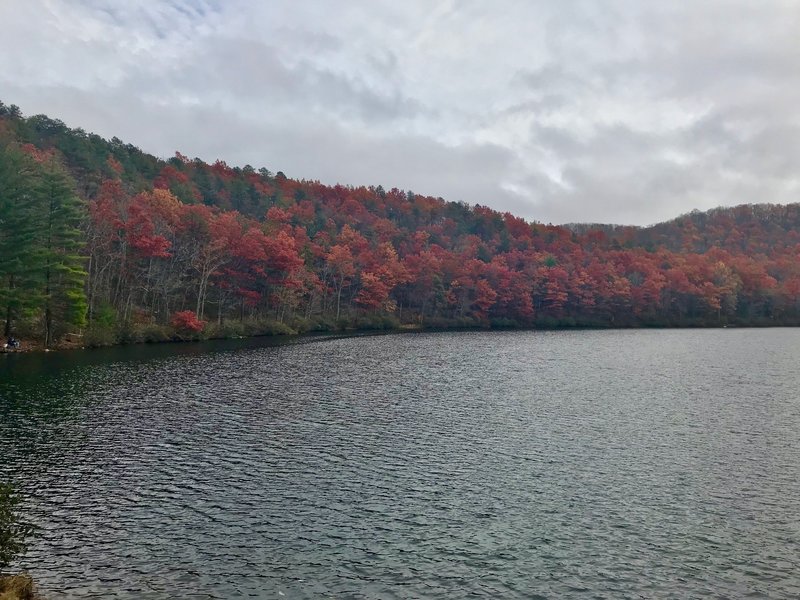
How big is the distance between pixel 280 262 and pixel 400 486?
68.0 m

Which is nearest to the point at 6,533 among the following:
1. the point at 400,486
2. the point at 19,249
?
the point at 400,486

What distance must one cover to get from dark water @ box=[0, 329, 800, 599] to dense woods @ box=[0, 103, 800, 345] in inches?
713

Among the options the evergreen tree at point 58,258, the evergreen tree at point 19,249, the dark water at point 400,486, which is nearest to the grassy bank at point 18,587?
the dark water at point 400,486

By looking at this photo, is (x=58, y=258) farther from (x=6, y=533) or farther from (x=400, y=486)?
(x=6, y=533)

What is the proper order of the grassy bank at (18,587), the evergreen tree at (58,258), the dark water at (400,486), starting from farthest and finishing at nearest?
1. the evergreen tree at (58,258)
2. the dark water at (400,486)
3. the grassy bank at (18,587)

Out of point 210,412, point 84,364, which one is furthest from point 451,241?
point 210,412

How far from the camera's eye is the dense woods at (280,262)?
56.7 meters

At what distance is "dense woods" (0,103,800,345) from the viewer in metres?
56.7

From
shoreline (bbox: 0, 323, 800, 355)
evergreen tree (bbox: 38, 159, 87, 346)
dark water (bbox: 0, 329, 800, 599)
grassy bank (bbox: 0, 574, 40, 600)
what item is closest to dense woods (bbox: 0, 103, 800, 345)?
evergreen tree (bbox: 38, 159, 87, 346)

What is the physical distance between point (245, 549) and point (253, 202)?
430ft

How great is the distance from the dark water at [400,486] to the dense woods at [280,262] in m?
18.1

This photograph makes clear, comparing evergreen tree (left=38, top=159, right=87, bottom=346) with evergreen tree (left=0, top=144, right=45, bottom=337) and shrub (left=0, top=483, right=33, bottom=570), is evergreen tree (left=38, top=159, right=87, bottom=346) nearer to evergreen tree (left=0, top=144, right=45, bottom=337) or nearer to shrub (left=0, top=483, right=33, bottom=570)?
evergreen tree (left=0, top=144, right=45, bottom=337)

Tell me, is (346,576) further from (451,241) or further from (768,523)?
(451,241)

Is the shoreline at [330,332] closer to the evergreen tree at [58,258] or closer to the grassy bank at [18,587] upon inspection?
the evergreen tree at [58,258]
